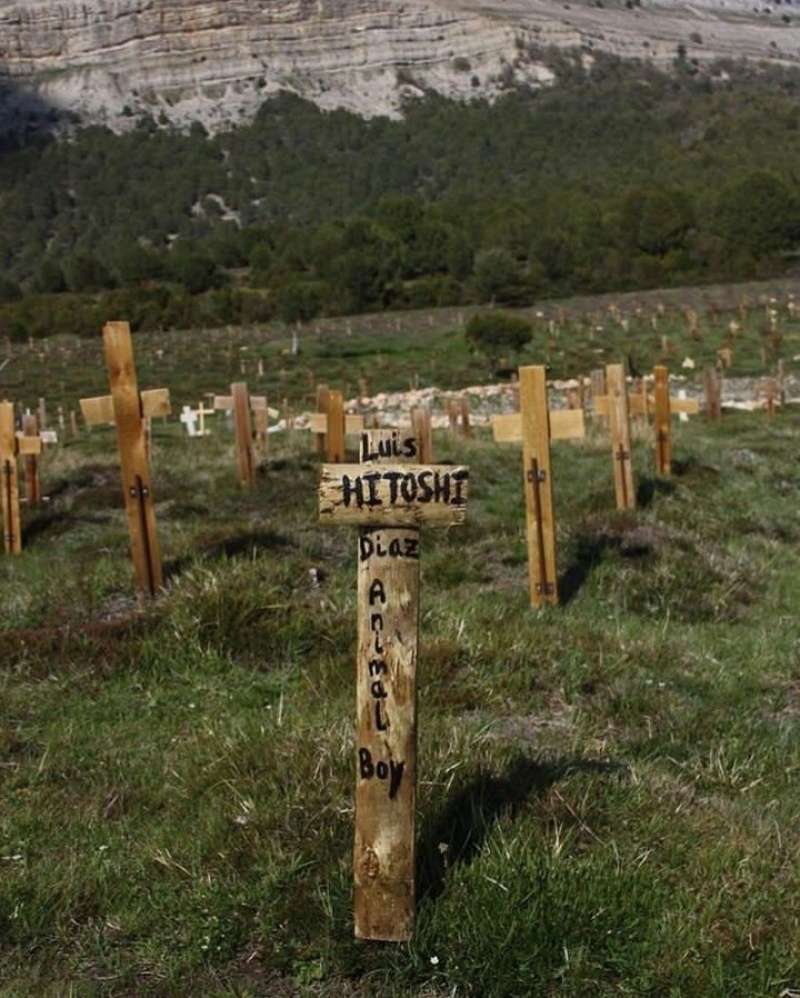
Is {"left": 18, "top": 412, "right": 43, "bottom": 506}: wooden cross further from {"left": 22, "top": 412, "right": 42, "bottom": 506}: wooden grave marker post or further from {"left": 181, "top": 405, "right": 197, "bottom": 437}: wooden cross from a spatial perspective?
{"left": 181, "top": 405, "right": 197, "bottom": 437}: wooden cross

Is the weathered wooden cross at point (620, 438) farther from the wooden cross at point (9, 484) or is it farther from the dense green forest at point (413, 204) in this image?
the dense green forest at point (413, 204)

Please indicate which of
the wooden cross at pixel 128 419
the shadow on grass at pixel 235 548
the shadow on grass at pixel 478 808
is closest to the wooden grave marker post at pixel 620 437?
the shadow on grass at pixel 235 548

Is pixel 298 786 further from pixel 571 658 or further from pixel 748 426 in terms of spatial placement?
pixel 748 426

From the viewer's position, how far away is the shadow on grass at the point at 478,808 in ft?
11.8

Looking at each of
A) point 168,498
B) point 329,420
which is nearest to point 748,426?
point 329,420

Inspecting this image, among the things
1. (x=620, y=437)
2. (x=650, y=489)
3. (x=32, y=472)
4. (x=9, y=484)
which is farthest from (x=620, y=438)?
(x=32, y=472)

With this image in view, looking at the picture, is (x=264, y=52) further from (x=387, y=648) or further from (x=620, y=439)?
(x=387, y=648)

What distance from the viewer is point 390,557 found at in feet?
10.9

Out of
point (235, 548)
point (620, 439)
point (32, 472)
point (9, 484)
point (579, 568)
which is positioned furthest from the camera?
point (32, 472)

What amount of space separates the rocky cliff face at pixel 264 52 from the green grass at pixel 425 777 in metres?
156

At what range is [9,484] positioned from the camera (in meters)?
10.0

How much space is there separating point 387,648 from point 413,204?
94.3m

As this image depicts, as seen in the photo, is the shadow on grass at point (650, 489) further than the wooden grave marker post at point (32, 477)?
No

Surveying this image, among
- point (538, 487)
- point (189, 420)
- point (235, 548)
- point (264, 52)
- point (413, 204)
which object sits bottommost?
point (189, 420)
